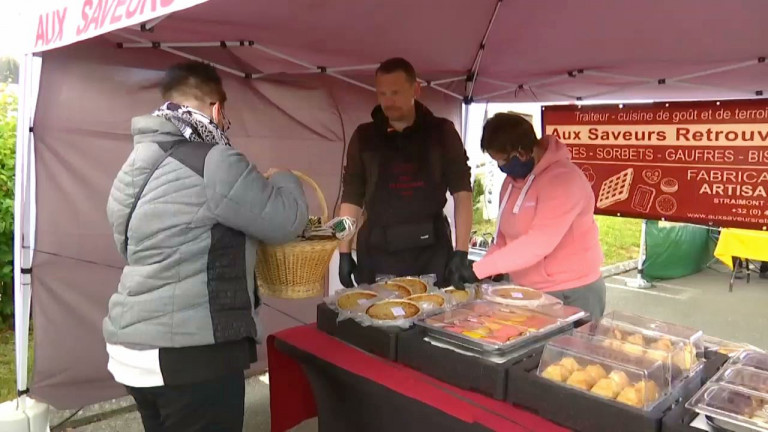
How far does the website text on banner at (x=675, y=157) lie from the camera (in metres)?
3.55

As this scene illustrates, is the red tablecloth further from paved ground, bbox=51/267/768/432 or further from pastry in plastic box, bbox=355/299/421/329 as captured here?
paved ground, bbox=51/267/768/432

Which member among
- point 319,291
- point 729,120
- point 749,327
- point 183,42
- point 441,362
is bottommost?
point 749,327

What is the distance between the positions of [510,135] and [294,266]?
3.55ft

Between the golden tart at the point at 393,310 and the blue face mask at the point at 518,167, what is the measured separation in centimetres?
81

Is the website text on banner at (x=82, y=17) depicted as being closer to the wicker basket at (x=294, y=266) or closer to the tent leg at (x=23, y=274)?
the tent leg at (x=23, y=274)

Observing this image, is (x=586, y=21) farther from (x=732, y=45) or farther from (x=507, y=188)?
(x=507, y=188)

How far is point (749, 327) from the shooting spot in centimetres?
537

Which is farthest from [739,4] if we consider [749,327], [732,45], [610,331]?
[749,327]

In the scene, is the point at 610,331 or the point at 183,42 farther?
the point at 183,42

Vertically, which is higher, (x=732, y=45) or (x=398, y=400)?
(x=732, y=45)

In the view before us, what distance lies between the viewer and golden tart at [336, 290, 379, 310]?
6.62ft

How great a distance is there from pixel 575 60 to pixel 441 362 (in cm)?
250

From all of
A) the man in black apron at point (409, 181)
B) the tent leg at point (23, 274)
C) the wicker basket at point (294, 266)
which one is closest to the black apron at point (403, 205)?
the man in black apron at point (409, 181)

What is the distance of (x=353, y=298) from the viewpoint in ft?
6.80
